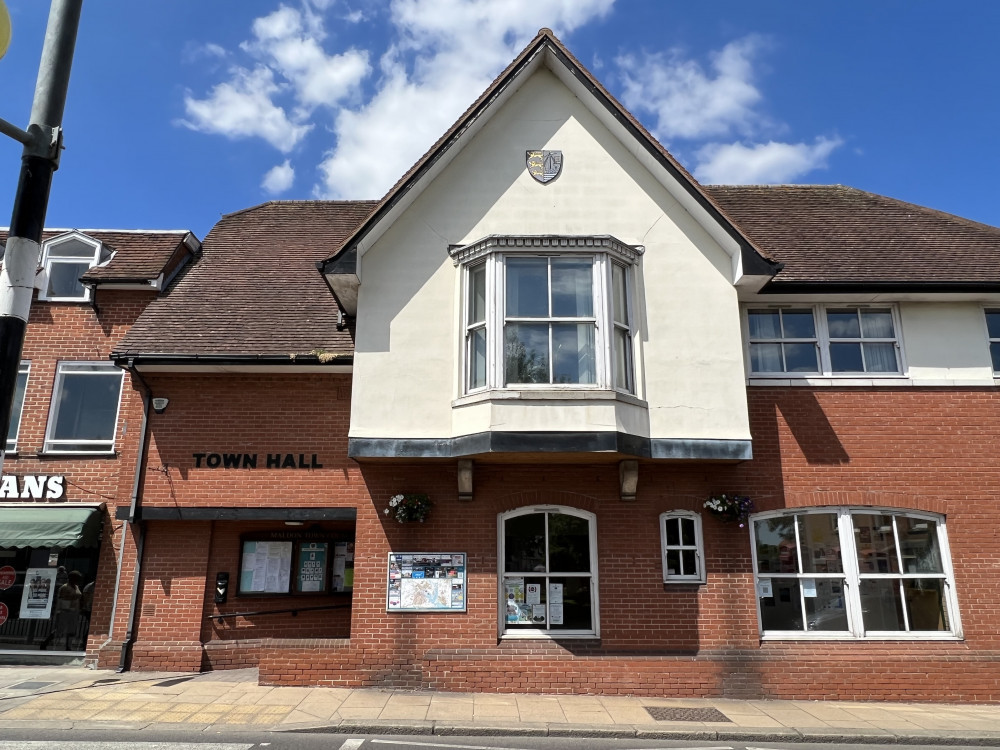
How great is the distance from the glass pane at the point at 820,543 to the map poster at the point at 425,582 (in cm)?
519

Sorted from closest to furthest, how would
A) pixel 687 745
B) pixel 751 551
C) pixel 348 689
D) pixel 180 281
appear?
pixel 687 745, pixel 348 689, pixel 751 551, pixel 180 281

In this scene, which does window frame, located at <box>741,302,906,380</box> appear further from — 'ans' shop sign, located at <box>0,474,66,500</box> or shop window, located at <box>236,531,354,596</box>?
'ans' shop sign, located at <box>0,474,66,500</box>

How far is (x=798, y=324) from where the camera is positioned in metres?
11.3

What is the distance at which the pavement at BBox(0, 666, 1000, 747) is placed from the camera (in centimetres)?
786

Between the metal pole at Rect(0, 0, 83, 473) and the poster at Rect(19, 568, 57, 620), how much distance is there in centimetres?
998

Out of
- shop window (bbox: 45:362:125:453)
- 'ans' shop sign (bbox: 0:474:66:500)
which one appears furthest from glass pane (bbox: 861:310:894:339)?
'ans' shop sign (bbox: 0:474:66:500)

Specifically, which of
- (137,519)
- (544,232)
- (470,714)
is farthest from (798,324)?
(137,519)

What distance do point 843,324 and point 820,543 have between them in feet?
11.8

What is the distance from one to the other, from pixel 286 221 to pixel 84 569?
8437 mm

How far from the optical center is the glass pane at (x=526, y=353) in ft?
32.1

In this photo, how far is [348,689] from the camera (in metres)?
9.52

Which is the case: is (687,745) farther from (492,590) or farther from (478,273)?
(478,273)

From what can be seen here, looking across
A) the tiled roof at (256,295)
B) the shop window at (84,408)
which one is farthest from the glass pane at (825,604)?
the shop window at (84,408)

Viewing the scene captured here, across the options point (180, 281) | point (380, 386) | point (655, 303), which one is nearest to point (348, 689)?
point (380, 386)
